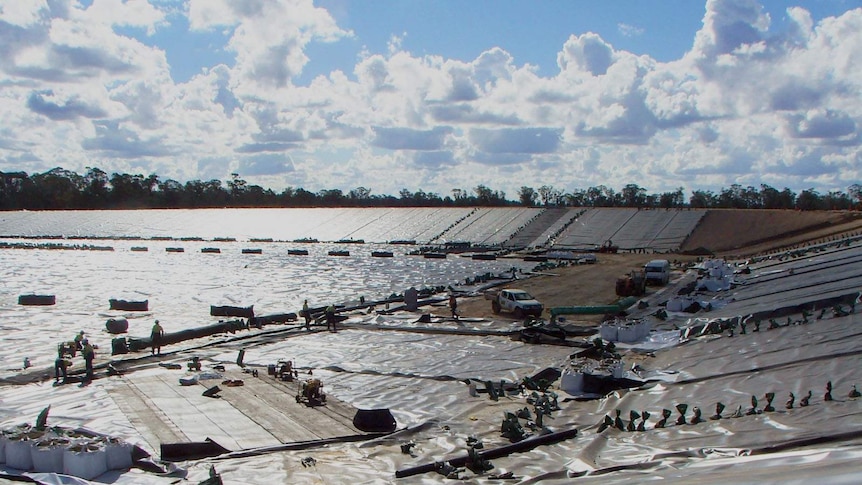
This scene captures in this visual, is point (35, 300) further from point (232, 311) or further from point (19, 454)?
point (19, 454)

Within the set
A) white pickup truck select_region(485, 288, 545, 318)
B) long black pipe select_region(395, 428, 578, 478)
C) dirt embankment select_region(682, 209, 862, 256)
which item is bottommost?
long black pipe select_region(395, 428, 578, 478)

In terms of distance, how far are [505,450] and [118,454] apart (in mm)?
6598

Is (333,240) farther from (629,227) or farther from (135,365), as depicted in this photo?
(135,365)

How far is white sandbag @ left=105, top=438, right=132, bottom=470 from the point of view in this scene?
1181cm

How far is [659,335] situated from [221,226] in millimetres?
107119

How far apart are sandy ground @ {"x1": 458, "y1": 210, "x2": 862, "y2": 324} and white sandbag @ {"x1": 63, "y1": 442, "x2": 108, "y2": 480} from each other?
66.0 feet

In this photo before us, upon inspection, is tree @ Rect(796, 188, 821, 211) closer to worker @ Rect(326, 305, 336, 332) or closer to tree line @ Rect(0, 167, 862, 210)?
tree line @ Rect(0, 167, 862, 210)

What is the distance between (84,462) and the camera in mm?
11445

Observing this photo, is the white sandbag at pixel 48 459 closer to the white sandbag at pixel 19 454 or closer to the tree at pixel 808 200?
the white sandbag at pixel 19 454

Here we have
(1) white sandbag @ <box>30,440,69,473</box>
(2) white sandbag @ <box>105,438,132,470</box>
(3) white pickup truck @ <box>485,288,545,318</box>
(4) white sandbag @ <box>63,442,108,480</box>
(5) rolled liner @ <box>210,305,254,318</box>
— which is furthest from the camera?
(5) rolled liner @ <box>210,305,254,318</box>

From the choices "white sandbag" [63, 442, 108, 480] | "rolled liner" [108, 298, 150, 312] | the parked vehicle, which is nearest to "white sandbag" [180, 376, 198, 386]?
"white sandbag" [63, 442, 108, 480]

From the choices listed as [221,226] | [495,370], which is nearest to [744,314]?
[495,370]

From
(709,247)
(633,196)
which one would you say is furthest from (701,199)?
(709,247)

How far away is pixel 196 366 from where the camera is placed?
64.9ft
